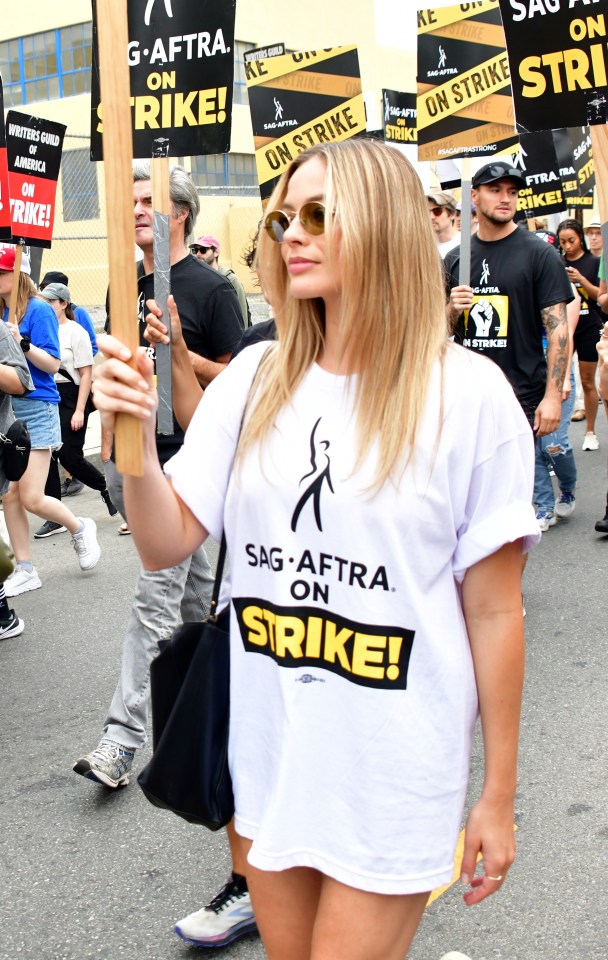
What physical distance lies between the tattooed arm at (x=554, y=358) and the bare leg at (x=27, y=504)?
3.05 meters

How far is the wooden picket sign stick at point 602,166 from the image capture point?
3109mm

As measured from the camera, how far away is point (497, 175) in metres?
5.50

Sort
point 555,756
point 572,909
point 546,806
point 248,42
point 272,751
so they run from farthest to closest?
point 248,42, point 555,756, point 546,806, point 572,909, point 272,751

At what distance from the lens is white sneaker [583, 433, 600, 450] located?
34.0 ft

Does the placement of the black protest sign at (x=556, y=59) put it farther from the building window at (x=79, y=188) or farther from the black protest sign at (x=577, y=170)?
the building window at (x=79, y=188)

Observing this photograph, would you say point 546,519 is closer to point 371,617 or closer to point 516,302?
point 516,302

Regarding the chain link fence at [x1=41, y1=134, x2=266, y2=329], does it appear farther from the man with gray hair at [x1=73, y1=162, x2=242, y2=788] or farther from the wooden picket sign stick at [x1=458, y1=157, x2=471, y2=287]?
the man with gray hair at [x1=73, y1=162, x2=242, y2=788]

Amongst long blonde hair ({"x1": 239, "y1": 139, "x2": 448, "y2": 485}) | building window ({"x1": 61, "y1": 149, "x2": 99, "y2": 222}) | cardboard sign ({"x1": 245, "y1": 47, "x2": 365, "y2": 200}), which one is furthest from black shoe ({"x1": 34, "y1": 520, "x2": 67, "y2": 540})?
building window ({"x1": 61, "y1": 149, "x2": 99, "y2": 222})

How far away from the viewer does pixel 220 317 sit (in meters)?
4.07

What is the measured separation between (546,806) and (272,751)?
205cm

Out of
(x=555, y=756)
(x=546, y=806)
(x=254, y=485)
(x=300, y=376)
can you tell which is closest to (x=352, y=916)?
(x=254, y=485)

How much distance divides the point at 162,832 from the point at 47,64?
33.7 m

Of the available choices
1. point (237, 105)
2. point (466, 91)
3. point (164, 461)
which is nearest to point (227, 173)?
point (237, 105)

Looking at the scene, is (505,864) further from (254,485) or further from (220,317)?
(220,317)
